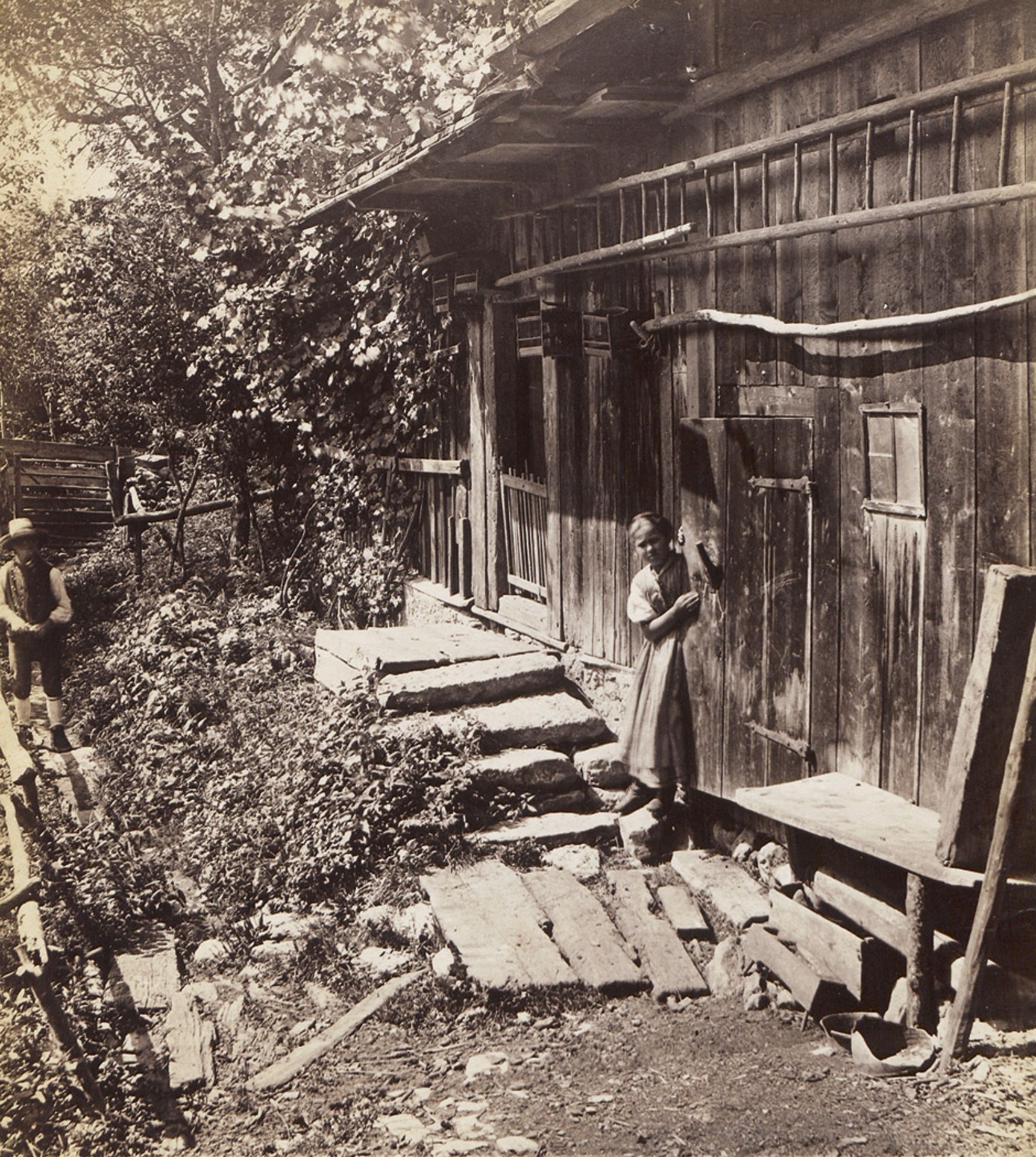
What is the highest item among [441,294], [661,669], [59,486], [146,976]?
[441,294]

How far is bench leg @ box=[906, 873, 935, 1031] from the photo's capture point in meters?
3.99

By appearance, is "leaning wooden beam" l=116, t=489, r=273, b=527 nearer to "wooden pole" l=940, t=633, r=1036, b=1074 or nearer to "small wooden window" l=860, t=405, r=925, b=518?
"small wooden window" l=860, t=405, r=925, b=518

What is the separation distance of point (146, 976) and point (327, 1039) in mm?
1150

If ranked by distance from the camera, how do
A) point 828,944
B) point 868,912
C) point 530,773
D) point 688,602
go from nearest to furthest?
point 868,912 < point 828,944 < point 688,602 < point 530,773

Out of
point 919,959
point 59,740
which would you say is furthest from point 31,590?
point 919,959

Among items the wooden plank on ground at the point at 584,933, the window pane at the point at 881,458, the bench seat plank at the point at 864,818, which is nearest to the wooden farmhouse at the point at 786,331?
the window pane at the point at 881,458

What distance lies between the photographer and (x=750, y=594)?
18.1ft

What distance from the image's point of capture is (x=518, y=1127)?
153 inches

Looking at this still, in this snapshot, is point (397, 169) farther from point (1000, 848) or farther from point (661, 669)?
point (1000, 848)

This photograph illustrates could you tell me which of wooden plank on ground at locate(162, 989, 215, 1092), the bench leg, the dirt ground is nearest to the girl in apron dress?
the dirt ground

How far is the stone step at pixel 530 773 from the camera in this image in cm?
657

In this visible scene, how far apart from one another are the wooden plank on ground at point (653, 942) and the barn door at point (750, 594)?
69 centimetres

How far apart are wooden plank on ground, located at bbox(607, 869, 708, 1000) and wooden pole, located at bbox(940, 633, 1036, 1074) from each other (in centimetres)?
124

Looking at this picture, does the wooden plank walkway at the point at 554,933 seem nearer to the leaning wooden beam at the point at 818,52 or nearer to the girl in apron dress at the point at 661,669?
the girl in apron dress at the point at 661,669
